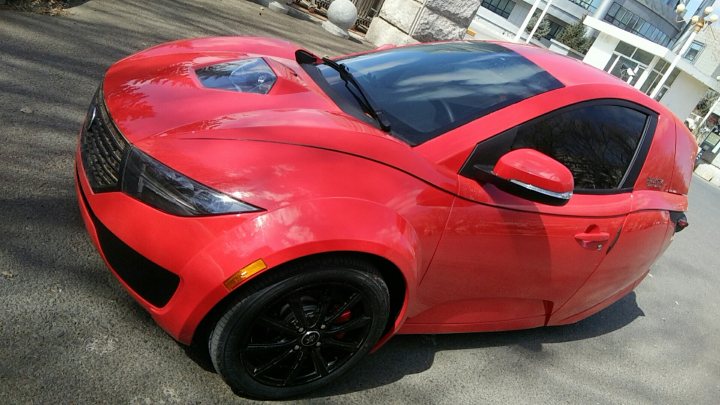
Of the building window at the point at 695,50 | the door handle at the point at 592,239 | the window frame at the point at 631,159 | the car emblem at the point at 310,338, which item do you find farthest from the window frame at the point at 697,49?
the car emblem at the point at 310,338

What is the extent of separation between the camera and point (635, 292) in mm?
4727

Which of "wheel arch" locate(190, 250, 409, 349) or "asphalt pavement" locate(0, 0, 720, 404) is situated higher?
"wheel arch" locate(190, 250, 409, 349)

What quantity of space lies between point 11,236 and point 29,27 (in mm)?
3405

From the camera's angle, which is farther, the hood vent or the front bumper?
the hood vent

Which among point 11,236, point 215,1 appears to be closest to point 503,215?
point 11,236

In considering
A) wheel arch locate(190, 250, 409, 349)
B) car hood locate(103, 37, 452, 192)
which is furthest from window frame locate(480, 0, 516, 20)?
wheel arch locate(190, 250, 409, 349)

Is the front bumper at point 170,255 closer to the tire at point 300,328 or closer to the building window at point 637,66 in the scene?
the tire at point 300,328

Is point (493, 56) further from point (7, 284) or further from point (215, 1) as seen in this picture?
point (215, 1)

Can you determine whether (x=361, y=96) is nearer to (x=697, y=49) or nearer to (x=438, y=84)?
(x=438, y=84)

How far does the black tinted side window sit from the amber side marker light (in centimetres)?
128

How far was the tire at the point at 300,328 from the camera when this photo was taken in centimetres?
175

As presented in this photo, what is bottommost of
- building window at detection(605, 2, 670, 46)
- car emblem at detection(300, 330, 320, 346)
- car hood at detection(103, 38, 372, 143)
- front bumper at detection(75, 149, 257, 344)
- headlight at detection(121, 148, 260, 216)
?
car emblem at detection(300, 330, 320, 346)

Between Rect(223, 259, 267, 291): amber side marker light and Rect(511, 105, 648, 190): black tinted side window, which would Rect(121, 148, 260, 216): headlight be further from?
Rect(511, 105, 648, 190): black tinted side window

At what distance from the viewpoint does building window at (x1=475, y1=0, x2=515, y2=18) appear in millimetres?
53594
